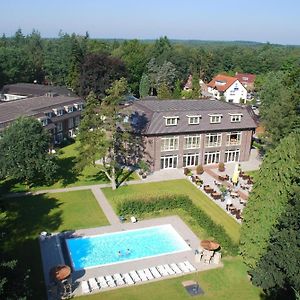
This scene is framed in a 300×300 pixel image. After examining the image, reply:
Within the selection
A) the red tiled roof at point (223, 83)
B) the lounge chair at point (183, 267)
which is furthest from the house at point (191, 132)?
the red tiled roof at point (223, 83)

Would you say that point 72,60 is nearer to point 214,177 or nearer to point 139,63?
point 139,63

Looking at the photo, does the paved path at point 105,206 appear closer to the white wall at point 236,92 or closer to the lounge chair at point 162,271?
the lounge chair at point 162,271

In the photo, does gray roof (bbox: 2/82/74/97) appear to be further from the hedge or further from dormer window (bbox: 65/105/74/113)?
the hedge

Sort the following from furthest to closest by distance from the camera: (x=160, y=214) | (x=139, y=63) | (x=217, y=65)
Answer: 1. (x=217, y=65)
2. (x=139, y=63)
3. (x=160, y=214)

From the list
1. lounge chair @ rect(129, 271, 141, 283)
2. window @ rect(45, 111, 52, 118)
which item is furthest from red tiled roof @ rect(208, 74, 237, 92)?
lounge chair @ rect(129, 271, 141, 283)

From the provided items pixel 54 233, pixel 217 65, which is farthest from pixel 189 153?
pixel 217 65

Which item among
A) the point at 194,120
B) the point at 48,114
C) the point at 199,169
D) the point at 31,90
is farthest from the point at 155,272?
the point at 31,90
